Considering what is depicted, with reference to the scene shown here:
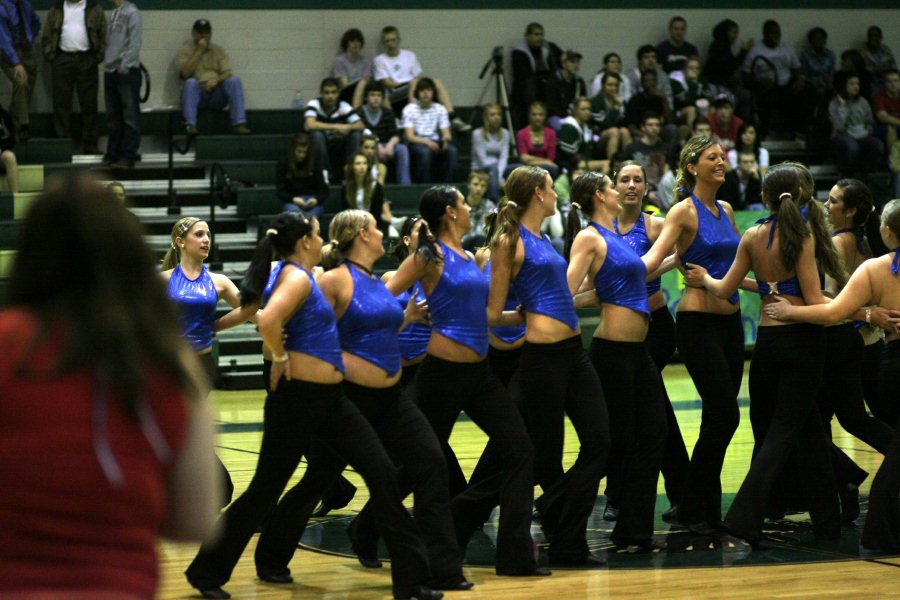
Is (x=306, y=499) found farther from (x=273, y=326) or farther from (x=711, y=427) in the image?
(x=711, y=427)

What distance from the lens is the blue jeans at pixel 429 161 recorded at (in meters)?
13.5

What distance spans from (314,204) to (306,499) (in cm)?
754

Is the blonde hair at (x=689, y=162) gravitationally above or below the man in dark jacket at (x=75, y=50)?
below

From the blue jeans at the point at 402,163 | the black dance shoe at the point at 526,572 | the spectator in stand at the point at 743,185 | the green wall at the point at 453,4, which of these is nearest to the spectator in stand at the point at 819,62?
the green wall at the point at 453,4

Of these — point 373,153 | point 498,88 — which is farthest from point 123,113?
point 498,88

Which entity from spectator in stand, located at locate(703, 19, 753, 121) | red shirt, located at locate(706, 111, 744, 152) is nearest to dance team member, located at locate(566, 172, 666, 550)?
red shirt, located at locate(706, 111, 744, 152)

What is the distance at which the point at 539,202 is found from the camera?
17.9ft

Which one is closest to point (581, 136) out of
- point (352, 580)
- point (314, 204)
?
point (314, 204)

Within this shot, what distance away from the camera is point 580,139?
1396 cm

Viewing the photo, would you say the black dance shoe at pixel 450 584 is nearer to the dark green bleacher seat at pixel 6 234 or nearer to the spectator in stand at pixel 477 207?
the spectator in stand at pixel 477 207

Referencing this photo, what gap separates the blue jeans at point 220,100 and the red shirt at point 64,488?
12.3m

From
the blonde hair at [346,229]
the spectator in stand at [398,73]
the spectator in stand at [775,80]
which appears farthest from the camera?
the spectator in stand at [775,80]

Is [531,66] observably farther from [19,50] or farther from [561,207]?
[19,50]

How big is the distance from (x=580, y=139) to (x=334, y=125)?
8.84 feet
